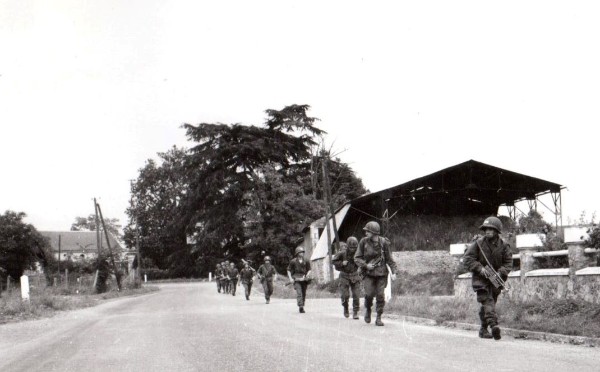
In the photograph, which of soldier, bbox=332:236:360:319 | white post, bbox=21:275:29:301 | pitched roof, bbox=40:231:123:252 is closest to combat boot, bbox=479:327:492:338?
soldier, bbox=332:236:360:319

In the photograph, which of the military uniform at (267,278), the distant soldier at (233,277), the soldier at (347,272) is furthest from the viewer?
the distant soldier at (233,277)

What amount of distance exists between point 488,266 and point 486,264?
51mm

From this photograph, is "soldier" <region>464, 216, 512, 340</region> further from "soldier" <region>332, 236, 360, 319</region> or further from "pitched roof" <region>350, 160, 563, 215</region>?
"pitched roof" <region>350, 160, 563, 215</region>

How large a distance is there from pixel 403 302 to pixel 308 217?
1819 inches

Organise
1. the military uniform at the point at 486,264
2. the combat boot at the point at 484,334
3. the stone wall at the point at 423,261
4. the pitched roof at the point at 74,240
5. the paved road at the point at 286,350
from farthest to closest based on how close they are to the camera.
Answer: the pitched roof at the point at 74,240 < the stone wall at the point at 423,261 < the combat boot at the point at 484,334 < the military uniform at the point at 486,264 < the paved road at the point at 286,350

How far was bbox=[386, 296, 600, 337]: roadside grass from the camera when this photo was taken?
1091 cm

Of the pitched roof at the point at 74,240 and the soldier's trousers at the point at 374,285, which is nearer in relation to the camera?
the soldier's trousers at the point at 374,285

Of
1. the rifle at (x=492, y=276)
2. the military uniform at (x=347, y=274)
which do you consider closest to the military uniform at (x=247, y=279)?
the military uniform at (x=347, y=274)

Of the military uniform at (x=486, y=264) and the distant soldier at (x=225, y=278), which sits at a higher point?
the military uniform at (x=486, y=264)

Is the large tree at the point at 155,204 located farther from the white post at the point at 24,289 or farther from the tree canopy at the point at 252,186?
the white post at the point at 24,289

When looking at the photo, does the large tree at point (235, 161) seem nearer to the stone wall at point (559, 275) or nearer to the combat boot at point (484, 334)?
the stone wall at point (559, 275)

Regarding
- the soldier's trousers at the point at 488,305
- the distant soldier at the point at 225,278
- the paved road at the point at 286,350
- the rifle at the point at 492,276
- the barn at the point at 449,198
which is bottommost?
the distant soldier at the point at 225,278

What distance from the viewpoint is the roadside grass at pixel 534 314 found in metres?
10.9

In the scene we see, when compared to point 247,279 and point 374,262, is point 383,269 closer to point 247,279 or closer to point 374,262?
point 374,262
